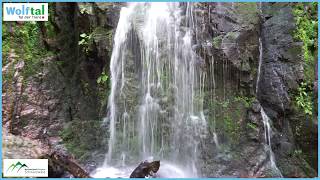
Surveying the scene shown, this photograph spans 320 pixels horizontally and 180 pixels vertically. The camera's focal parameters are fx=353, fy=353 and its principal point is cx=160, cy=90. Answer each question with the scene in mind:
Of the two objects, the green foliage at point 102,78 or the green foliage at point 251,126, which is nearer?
the green foliage at point 251,126

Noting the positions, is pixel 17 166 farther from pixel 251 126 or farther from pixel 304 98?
pixel 304 98

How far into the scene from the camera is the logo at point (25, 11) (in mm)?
7811

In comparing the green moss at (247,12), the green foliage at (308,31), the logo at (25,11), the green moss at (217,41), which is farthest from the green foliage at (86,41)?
the green foliage at (308,31)

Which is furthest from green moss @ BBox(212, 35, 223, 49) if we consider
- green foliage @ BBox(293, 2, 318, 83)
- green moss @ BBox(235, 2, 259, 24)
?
green foliage @ BBox(293, 2, 318, 83)

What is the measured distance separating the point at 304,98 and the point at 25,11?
6.56 m

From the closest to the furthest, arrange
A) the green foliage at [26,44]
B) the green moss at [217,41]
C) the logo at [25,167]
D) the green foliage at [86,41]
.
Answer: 1. the logo at [25,167]
2. the green moss at [217,41]
3. the green foliage at [86,41]
4. the green foliage at [26,44]

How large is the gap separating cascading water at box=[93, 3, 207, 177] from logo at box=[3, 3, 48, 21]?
5.86 feet

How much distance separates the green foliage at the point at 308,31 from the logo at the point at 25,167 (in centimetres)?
590

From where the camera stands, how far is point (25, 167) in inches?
238

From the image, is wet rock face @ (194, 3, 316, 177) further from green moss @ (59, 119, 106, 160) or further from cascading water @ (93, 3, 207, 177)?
green moss @ (59, 119, 106, 160)

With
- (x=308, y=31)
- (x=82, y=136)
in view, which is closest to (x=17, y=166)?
(x=82, y=136)

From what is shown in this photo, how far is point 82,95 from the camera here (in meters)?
8.30

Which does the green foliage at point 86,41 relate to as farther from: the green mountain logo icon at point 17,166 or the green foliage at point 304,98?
the green foliage at point 304,98

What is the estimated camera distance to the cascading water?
290 inches
